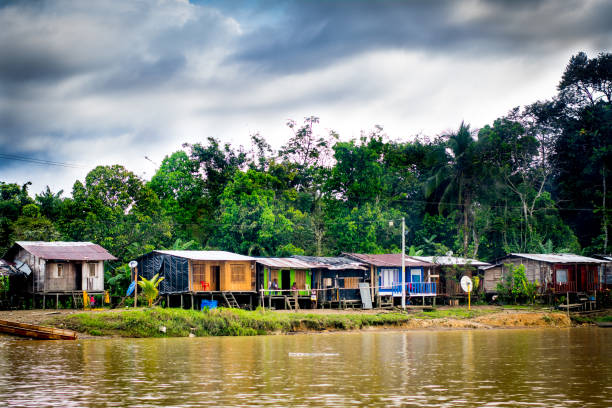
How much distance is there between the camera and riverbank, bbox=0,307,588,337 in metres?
29.4

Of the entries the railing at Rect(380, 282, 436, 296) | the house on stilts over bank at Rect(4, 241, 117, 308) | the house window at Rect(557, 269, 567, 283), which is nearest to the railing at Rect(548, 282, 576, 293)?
the house window at Rect(557, 269, 567, 283)

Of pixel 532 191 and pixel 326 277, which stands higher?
pixel 532 191

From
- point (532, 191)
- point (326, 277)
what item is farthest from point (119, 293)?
point (532, 191)

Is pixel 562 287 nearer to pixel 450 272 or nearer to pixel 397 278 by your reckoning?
pixel 450 272

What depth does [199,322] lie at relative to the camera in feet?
101

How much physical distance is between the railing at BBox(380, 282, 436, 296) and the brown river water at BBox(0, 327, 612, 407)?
13.8 metres

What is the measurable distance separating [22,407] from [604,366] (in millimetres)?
16171

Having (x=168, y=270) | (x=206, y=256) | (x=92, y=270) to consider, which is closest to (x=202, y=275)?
(x=206, y=256)

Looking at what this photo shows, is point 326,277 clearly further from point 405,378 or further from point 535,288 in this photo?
point 405,378

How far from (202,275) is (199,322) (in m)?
7.04

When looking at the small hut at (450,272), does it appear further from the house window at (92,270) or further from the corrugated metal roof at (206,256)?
the house window at (92,270)

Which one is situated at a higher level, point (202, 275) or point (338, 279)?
point (202, 275)

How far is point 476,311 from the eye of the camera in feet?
129

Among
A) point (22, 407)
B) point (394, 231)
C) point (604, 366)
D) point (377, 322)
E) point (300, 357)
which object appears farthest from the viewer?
point (394, 231)
